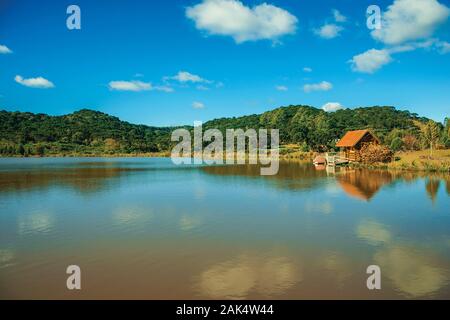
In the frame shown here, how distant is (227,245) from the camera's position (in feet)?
29.7

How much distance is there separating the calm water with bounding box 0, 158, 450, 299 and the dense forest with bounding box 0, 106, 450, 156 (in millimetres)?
47915

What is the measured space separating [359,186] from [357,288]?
14.9 metres

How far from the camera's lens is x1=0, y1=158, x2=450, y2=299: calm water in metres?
6.50

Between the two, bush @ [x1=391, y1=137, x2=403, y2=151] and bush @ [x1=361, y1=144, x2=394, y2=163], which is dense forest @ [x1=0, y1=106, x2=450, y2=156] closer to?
bush @ [x1=391, y1=137, x2=403, y2=151]

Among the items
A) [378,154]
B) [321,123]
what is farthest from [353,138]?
[321,123]

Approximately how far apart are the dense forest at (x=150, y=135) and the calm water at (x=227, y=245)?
4791cm

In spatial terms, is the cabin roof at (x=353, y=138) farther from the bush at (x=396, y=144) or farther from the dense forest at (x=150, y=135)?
the dense forest at (x=150, y=135)

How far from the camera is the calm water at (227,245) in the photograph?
6500 millimetres

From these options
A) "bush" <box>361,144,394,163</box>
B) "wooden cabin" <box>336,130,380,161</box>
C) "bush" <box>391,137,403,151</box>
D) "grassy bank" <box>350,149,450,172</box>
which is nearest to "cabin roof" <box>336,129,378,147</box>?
"wooden cabin" <box>336,130,380,161</box>

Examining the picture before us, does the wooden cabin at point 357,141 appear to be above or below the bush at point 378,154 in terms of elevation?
above

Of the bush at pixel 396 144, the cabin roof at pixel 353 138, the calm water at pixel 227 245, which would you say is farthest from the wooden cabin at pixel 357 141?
the calm water at pixel 227 245

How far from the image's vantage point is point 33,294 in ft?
20.8

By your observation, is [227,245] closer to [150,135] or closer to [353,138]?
[353,138]
